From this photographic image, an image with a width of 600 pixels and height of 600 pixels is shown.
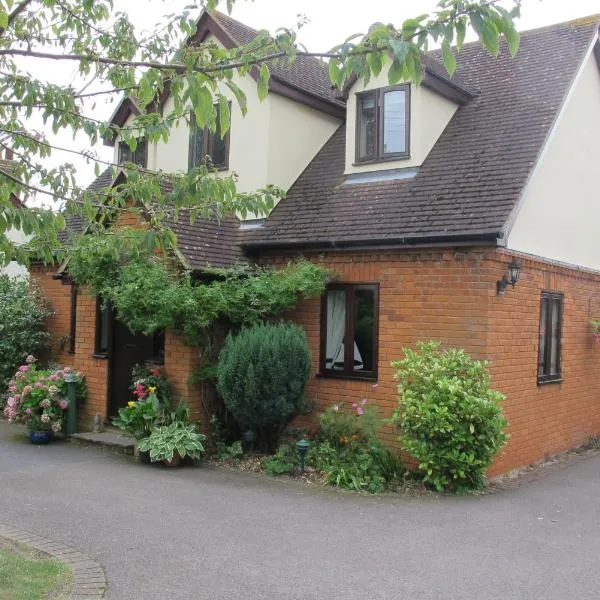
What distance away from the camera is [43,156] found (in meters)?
5.83

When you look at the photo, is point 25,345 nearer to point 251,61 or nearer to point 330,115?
point 330,115

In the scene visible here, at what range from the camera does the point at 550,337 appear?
10602 mm

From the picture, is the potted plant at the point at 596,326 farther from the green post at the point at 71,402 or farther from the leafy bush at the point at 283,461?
the green post at the point at 71,402

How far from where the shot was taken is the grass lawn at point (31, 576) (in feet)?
16.0

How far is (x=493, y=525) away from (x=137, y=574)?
11.5ft

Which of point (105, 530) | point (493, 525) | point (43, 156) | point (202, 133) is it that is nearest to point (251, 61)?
point (43, 156)

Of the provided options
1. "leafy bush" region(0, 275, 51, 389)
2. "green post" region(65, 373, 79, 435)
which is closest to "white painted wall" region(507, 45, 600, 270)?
"green post" region(65, 373, 79, 435)

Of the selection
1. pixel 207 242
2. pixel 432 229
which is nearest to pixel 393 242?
pixel 432 229

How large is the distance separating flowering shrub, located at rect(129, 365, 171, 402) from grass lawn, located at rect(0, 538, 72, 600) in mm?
4010

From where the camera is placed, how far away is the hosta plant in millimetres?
9062

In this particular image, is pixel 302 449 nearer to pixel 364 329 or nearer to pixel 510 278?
pixel 364 329

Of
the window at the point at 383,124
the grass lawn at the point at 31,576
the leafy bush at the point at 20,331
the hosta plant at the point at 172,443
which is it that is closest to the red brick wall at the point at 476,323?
the hosta plant at the point at 172,443

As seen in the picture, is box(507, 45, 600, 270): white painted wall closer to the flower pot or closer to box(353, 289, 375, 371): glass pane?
box(353, 289, 375, 371): glass pane

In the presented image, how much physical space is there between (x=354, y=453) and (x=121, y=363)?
433 centimetres
